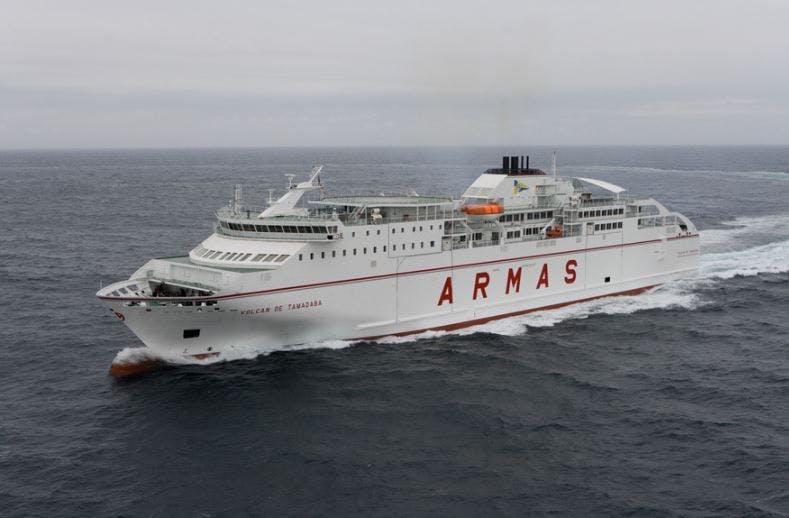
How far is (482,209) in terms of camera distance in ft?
130

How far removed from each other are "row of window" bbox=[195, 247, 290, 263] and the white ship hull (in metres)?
1.21

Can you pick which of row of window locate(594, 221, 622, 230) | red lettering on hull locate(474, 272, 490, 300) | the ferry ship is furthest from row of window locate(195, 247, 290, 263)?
row of window locate(594, 221, 622, 230)

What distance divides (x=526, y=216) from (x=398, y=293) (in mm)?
11410

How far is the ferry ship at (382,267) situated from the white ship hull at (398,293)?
64mm

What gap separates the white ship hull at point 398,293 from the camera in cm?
3053

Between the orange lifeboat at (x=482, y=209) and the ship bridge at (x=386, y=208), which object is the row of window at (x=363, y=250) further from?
the orange lifeboat at (x=482, y=209)

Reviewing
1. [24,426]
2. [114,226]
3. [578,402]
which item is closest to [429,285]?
[578,402]


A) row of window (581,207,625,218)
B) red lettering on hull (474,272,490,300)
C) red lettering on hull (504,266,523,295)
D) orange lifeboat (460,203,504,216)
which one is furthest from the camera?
row of window (581,207,625,218)

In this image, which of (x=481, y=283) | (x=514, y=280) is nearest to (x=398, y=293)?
(x=481, y=283)

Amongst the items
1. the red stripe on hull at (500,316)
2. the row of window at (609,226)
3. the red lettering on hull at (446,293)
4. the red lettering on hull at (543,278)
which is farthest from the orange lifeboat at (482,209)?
the row of window at (609,226)

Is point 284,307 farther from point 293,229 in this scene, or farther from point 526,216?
point 526,216

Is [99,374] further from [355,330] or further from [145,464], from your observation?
[355,330]

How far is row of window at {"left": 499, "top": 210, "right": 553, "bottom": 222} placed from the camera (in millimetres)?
41750

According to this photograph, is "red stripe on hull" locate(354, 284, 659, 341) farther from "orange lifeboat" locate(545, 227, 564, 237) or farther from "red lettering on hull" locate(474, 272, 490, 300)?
"orange lifeboat" locate(545, 227, 564, 237)
